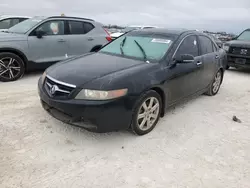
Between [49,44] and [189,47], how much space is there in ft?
12.6

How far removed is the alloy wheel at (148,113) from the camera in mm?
3468

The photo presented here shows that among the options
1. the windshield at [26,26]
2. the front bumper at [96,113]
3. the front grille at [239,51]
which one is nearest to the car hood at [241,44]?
the front grille at [239,51]

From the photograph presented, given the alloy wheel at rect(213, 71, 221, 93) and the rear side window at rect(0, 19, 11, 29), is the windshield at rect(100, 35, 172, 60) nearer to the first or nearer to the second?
the alloy wheel at rect(213, 71, 221, 93)

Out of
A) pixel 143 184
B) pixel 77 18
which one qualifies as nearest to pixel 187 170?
pixel 143 184

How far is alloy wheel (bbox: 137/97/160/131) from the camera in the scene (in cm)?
347

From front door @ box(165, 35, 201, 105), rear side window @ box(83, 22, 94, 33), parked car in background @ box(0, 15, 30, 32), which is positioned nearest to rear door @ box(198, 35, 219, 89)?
front door @ box(165, 35, 201, 105)

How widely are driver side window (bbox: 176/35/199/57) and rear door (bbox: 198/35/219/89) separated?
257 millimetres

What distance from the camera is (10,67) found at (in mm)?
5949

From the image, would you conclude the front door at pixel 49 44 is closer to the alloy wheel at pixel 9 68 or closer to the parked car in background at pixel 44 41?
the parked car in background at pixel 44 41

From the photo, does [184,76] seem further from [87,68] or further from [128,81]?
[87,68]

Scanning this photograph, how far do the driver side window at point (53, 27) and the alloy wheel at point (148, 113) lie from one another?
430 centimetres

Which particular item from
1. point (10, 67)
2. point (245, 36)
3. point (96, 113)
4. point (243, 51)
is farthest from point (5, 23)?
point (245, 36)

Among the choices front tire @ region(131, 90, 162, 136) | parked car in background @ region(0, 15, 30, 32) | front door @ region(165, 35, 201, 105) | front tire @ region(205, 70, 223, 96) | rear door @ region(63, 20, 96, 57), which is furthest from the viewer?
parked car in background @ region(0, 15, 30, 32)

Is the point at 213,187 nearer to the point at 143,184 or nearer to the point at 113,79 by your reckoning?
the point at 143,184
